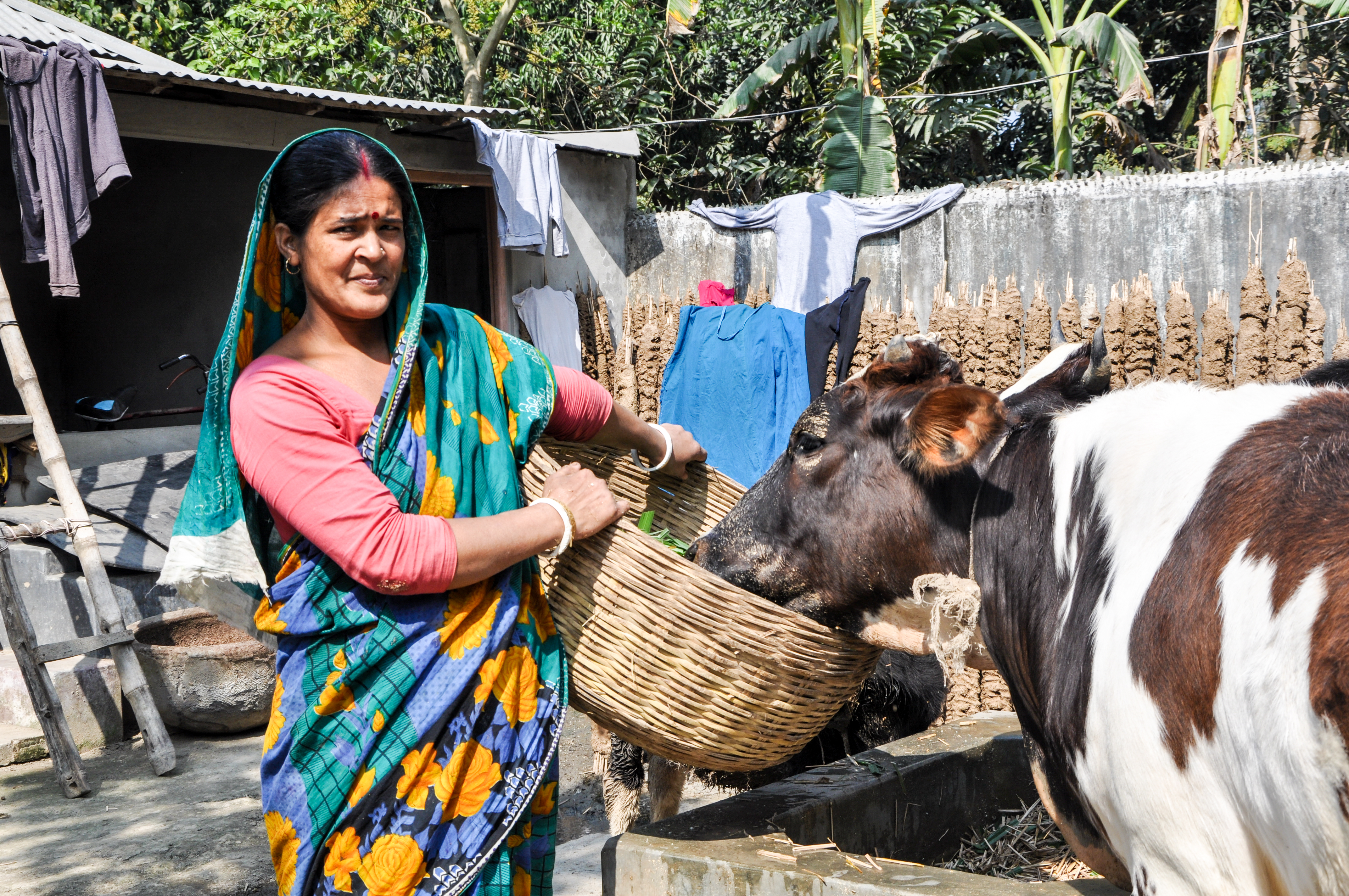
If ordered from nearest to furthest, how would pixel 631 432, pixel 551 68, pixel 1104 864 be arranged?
pixel 1104 864
pixel 631 432
pixel 551 68

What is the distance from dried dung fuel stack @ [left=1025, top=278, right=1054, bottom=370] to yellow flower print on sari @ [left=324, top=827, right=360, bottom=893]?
16.1ft

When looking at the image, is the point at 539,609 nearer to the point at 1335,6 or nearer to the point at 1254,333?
the point at 1254,333

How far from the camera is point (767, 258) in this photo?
7668 millimetres

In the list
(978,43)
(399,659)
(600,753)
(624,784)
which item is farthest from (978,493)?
(978,43)

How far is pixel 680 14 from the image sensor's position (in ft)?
30.8

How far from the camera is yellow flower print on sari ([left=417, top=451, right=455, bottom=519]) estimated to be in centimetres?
185

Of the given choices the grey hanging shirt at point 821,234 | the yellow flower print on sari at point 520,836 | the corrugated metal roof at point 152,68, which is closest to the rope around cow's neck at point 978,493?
A: the yellow flower print on sari at point 520,836

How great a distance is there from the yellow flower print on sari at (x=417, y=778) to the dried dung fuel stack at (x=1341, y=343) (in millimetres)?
4709

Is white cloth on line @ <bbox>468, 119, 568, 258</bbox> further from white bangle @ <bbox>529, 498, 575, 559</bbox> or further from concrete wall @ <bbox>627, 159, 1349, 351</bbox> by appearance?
white bangle @ <bbox>529, 498, 575, 559</bbox>

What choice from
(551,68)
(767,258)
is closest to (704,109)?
(551,68)

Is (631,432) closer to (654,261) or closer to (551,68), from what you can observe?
(654,261)

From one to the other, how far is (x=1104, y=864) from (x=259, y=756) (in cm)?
420

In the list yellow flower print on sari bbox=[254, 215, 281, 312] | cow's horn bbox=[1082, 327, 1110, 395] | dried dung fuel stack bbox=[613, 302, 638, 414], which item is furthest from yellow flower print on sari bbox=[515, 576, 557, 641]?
dried dung fuel stack bbox=[613, 302, 638, 414]

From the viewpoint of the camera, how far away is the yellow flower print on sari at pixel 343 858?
1.80 meters
